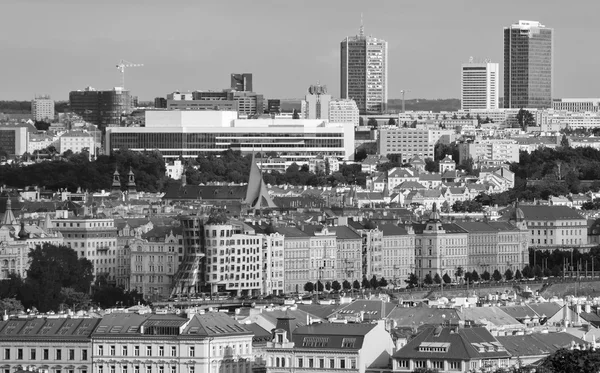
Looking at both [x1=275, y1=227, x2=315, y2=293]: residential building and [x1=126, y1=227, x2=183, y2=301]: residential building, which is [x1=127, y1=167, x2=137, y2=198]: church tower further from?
[x1=126, y1=227, x2=183, y2=301]: residential building

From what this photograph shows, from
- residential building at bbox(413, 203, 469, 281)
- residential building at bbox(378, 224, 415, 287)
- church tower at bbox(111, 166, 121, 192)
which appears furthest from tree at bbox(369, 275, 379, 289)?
church tower at bbox(111, 166, 121, 192)

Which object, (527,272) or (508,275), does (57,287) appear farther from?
(527,272)

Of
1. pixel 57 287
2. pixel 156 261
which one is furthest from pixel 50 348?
pixel 156 261

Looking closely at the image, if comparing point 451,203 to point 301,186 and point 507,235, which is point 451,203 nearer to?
point 301,186

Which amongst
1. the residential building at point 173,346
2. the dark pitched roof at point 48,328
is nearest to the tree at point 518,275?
the dark pitched roof at point 48,328

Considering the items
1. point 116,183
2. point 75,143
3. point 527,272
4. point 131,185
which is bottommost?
point 527,272

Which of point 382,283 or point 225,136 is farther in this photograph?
point 225,136

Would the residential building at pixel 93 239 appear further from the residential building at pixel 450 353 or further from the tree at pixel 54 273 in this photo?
the residential building at pixel 450 353
